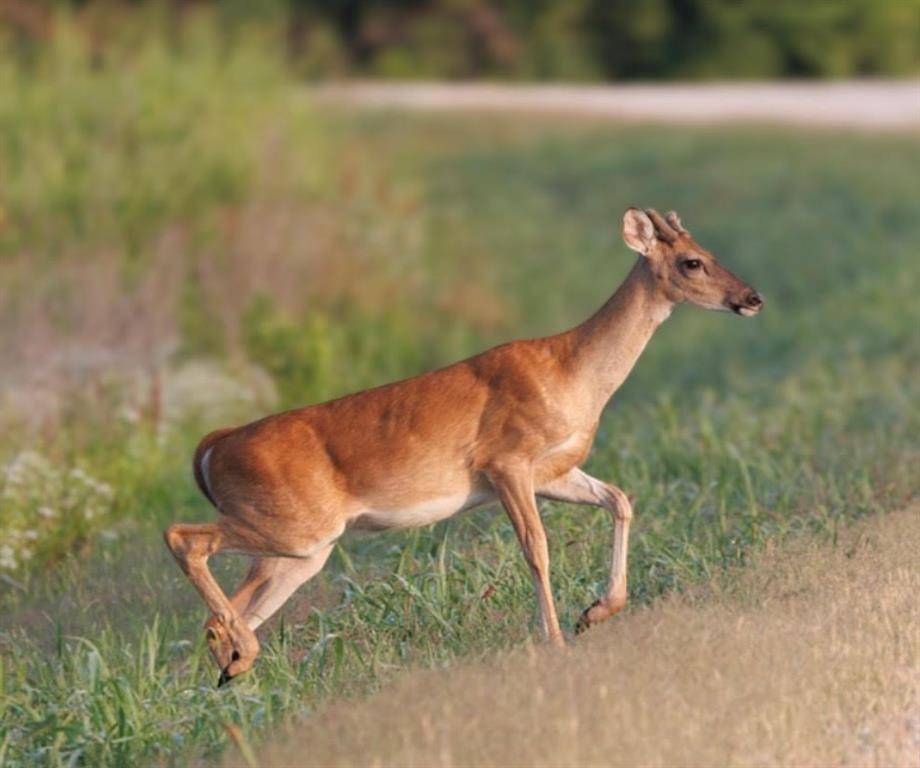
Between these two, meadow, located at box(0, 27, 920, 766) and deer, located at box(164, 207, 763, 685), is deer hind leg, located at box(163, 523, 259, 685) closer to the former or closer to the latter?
deer, located at box(164, 207, 763, 685)

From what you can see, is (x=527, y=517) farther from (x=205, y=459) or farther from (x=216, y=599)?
(x=205, y=459)

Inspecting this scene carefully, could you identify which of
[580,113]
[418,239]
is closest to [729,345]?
[418,239]

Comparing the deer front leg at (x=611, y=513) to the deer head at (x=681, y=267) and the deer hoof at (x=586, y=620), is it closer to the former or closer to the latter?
the deer hoof at (x=586, y=620)

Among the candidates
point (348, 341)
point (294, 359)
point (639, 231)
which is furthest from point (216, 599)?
point (348, 341)

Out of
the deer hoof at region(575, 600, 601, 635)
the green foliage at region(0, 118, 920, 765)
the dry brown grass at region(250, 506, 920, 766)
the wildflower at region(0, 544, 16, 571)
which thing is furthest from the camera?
the wildflower at region(0, 544, 16, 571)

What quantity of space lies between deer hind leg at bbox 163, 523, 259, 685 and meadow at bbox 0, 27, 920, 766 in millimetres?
108

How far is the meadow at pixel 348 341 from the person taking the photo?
839 centimetres

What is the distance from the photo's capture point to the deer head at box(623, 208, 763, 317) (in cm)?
805

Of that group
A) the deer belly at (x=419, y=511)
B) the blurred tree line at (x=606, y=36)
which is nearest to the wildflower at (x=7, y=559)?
the deer belly at (x=419, y=511)

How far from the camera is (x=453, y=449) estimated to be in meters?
8.05

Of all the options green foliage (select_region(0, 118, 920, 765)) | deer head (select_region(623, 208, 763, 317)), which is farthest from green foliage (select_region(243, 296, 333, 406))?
deer head (select_region(623, 208, 763, 317))

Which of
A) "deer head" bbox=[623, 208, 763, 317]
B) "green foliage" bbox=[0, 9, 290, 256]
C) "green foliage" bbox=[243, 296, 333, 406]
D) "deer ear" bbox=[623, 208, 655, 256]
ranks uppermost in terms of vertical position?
"deer ear" bbox=[623, 208, 655, 256]

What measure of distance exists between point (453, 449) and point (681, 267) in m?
1.07

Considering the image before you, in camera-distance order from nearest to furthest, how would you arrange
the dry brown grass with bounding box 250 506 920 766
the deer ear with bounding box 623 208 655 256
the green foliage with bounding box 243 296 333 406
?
1. the dry brown grass with bounding box 250 506 920 766
2. the deer ear with bounding box 623 208 655 256
3. the green foliage with bounding box 243 296 333 406
